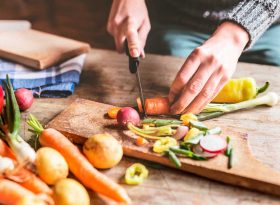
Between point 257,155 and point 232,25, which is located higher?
point 232,25

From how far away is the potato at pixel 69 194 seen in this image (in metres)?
0.92

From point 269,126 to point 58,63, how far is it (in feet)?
2.66

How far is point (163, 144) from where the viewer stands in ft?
3.67

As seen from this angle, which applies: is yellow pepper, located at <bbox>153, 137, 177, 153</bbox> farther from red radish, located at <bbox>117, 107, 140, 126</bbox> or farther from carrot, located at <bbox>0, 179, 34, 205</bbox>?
carrot, located at <bbox>0, 179, 34, 205</bbox>

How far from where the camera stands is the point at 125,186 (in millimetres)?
1047

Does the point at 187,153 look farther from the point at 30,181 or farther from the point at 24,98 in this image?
the point at 24,98

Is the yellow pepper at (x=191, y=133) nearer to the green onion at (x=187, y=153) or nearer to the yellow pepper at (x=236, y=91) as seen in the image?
the green onion at (x=187, y=153)

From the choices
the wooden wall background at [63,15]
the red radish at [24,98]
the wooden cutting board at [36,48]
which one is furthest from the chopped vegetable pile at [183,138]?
the wooden wall background at [63,15]

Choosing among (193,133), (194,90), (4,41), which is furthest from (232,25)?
(4,41)

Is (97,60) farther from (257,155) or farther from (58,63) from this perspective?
(257,155)

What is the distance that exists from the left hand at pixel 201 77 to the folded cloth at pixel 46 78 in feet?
1.31

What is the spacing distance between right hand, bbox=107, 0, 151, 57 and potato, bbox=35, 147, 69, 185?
544 millimetres

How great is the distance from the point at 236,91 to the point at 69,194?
686 mm

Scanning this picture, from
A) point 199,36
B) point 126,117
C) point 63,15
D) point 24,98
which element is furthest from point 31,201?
point 63,15
